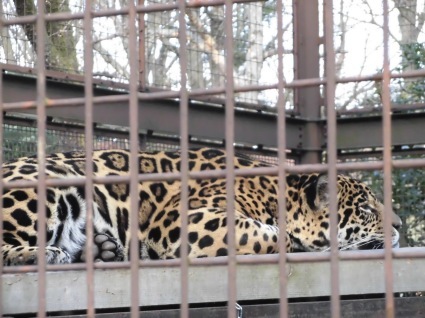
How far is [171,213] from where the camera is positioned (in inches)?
232

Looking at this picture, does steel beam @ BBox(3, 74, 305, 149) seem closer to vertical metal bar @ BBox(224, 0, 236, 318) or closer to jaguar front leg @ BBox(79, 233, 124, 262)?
jaguar front leg @ BBox(79, 233, 124, 262)

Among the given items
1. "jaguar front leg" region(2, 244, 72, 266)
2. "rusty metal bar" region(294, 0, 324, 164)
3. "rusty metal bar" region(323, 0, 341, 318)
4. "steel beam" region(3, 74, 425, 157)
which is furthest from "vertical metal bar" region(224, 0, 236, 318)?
"rusty metal bar" region(294, 0, 324, 164)

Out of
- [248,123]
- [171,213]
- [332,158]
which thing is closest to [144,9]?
[332,158]

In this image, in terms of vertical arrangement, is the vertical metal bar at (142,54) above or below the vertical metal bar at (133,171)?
above

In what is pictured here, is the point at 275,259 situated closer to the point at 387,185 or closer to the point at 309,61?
the point at 387,185

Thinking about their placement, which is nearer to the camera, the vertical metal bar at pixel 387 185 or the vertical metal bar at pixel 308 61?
the vertical metal bar at pixel 387 185

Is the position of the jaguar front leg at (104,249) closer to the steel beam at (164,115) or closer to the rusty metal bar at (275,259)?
the steel beam at (164,115)

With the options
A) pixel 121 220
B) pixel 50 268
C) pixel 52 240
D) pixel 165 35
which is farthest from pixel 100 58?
pixel 50 268

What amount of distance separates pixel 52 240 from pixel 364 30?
17.1ft

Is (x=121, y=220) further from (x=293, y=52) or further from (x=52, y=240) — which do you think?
(x=293, y=52)

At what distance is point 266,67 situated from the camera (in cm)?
905

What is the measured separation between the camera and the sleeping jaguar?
5.15m

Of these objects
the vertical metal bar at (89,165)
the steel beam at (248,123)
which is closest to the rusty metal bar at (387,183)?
the vertical metal bar at (89,165)

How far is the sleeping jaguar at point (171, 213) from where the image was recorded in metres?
5.15
